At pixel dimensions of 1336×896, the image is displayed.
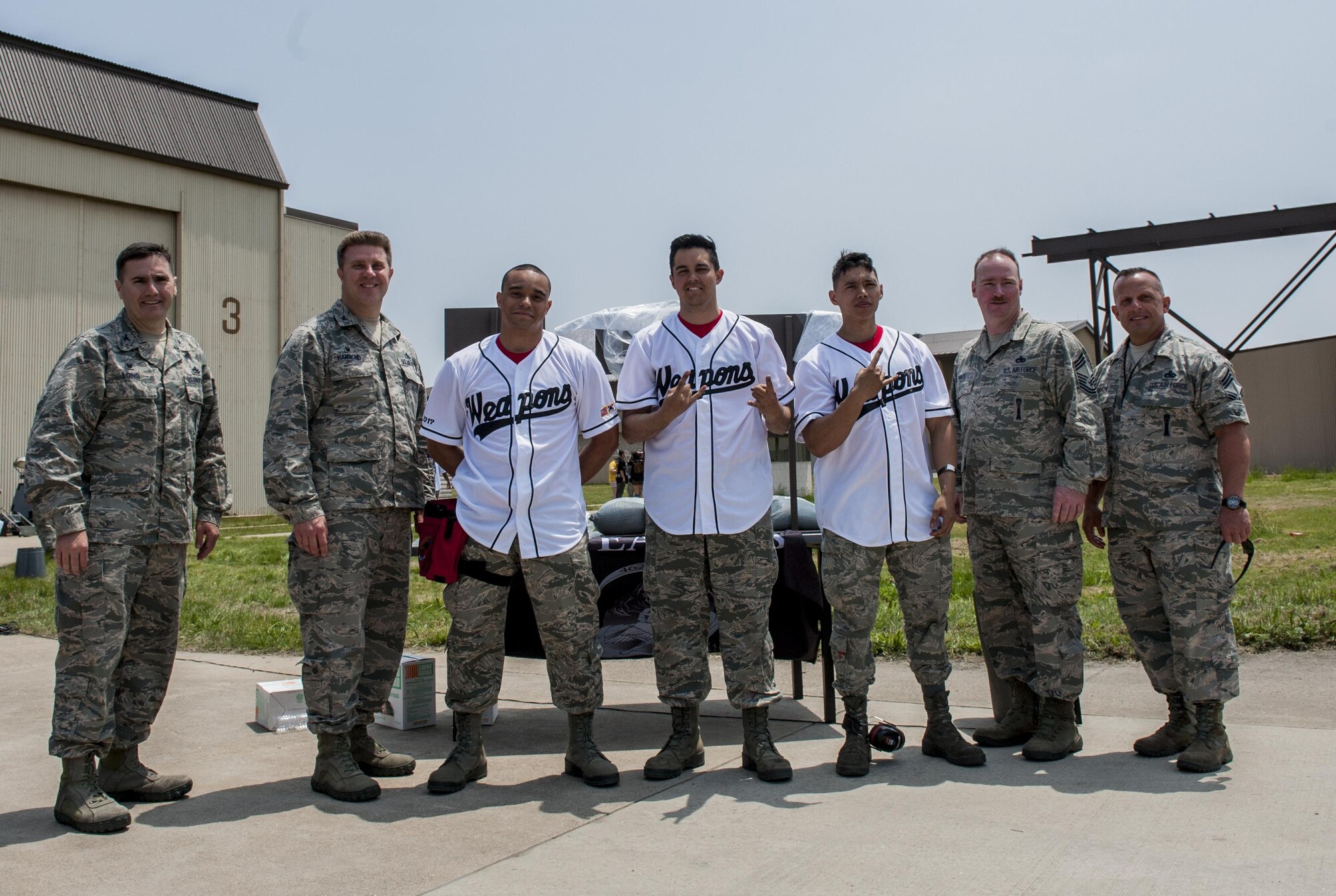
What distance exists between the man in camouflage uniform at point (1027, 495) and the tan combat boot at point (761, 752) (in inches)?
40.6

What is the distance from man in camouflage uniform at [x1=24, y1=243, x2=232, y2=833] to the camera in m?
3.56

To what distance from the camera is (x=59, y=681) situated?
3.61m

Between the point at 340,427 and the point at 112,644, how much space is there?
1095 millimetres

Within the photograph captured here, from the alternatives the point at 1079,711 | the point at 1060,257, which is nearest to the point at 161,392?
the point at 1079,711

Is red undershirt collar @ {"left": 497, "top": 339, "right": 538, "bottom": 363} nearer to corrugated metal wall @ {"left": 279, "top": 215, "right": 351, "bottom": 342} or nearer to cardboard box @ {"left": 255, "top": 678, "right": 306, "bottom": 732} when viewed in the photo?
cardboard box @ {"left": 255, "top": 678, "right": 306, "bottom": 732}

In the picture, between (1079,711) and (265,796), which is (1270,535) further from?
(265,796)

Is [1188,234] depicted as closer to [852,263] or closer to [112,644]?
[852,263]

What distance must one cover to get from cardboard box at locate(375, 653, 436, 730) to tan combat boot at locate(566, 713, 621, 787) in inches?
47.4

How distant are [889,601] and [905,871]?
5.39 m

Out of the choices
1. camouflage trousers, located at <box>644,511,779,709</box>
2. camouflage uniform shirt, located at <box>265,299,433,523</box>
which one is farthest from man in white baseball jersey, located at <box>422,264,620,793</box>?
camouflage trousers, located at <box>644,511,779,709</box>

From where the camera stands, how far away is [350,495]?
3959 millimetres

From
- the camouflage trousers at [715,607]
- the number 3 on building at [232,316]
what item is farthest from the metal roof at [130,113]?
the camouflage trousers at [715,607]

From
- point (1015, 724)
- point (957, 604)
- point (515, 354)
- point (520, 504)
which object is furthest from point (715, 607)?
point (957, 604)

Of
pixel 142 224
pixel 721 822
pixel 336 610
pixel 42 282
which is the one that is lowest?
pixel 721 822
